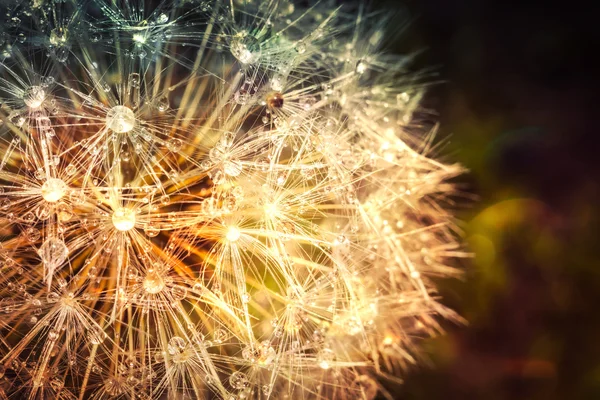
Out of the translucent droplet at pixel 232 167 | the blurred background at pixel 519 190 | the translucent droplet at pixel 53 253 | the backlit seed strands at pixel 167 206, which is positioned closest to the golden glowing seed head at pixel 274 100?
the backlit seed strands at pixel 167 206

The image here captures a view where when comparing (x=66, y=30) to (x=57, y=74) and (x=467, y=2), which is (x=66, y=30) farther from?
(x=467, y=2)

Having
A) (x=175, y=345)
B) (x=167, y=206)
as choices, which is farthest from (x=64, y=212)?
(x=175, y=345)

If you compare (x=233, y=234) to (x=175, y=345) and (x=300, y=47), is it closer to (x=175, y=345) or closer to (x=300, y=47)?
(x=175, y=345)

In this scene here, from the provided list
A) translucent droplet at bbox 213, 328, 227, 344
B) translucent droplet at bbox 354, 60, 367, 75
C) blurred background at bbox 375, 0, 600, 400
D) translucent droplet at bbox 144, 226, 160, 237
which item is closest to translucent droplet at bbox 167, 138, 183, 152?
translucent droplet at bbox 144, 226, 160, 237

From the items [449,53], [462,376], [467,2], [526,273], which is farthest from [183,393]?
[467,2]

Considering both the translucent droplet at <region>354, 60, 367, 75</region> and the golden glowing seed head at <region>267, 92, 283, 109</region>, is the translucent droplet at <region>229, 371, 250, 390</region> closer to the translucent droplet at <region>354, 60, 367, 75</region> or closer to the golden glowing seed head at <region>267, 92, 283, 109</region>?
the golden glowing seed head at <region>267, 92, 283, 109</region>

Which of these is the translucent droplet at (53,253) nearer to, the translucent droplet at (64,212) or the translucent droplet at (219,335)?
the translucent droplet at (64,212)
